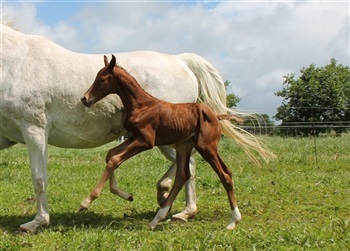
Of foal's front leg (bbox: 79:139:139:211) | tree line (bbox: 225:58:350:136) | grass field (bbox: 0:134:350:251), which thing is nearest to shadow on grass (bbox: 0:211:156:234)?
grass field (bbox: 0:134:350:251)

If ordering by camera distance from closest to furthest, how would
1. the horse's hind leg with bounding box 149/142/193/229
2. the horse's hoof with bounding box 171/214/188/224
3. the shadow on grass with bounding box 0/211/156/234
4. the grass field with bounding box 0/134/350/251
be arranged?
1. the grass field with bounding box 0/134/350/251
2. the shadow on grass with bounding box 0/211/156/234
3. the horse's hind leg with bounding box 149/142/193/229
4. the horse's hoof with bounding box 171/214/188/224

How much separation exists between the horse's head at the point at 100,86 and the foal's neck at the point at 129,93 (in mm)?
121

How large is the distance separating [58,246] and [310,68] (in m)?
51.1

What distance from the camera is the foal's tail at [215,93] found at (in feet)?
24.2

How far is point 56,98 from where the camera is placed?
6434 mm

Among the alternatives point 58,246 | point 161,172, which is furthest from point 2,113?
point 161,172

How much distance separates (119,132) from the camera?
677 centimetres

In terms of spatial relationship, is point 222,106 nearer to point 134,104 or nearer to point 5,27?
point 134,104

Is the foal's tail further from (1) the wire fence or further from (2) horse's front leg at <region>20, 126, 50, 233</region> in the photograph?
(2) horse's front leg at <region>20, 126, 50, 233</region>

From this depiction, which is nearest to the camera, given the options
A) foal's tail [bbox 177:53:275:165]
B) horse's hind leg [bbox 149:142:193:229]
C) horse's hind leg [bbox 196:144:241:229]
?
horse's hind leg [bbox 196:144:241:229]

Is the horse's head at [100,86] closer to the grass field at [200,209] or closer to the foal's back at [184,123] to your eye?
the foal's back at [184,123]

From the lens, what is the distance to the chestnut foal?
6145 millimetres

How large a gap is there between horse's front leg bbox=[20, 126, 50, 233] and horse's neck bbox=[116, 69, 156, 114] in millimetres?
1031

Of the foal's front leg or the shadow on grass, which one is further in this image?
the shadow on grass
